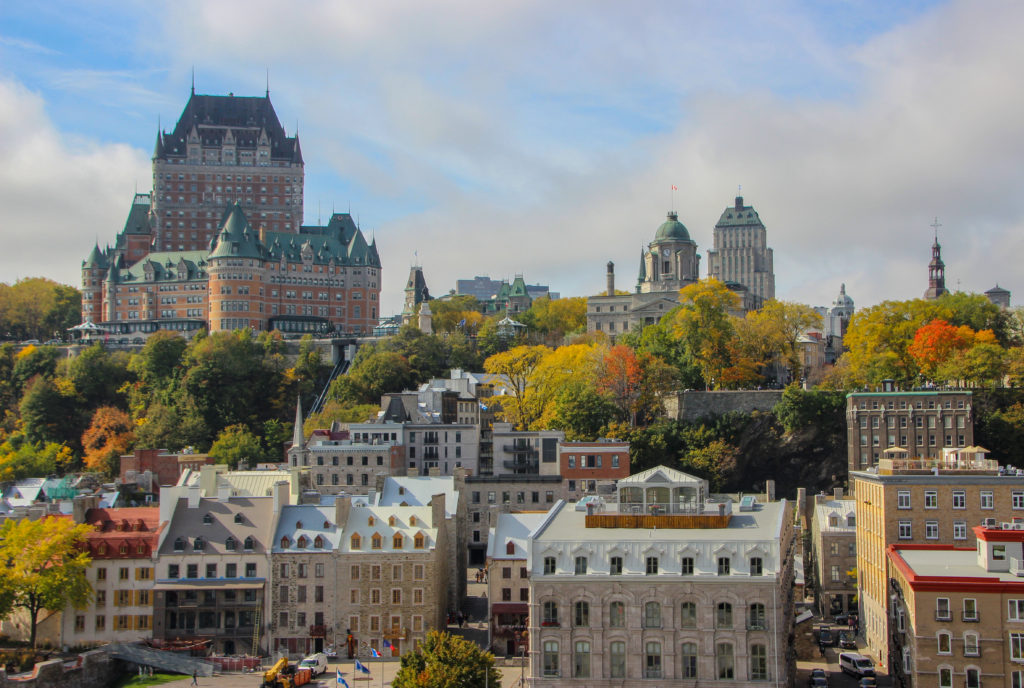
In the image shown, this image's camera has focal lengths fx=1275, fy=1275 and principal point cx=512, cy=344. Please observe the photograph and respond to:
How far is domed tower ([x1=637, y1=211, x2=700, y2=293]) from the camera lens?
183125mm

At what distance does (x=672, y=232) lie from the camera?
7313 inches

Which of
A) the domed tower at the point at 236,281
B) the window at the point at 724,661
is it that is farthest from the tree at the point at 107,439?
the window at the point at 724,661

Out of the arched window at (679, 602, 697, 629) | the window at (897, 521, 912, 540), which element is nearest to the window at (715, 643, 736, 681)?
the arched window at (679, 602, 697, 629)

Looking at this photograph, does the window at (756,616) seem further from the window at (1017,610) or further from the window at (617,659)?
the window at (1017,610)

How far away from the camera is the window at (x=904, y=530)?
66312 mm

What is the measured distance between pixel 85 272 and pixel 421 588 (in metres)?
130

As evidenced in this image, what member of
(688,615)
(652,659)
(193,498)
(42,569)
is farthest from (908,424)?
(42,569)

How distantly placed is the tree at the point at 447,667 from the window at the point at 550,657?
2.47 meters

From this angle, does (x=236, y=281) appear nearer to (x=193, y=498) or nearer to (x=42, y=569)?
(x=193, y=498)

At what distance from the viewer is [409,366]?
146 meters

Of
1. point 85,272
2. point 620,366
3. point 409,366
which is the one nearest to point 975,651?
point 620,366

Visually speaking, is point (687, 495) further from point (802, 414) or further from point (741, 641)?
point (802, 414)

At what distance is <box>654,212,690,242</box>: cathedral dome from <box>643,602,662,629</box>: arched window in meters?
131

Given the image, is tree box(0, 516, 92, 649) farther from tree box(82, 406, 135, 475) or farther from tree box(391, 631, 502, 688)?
tree box(82, 406, 135, 475)
